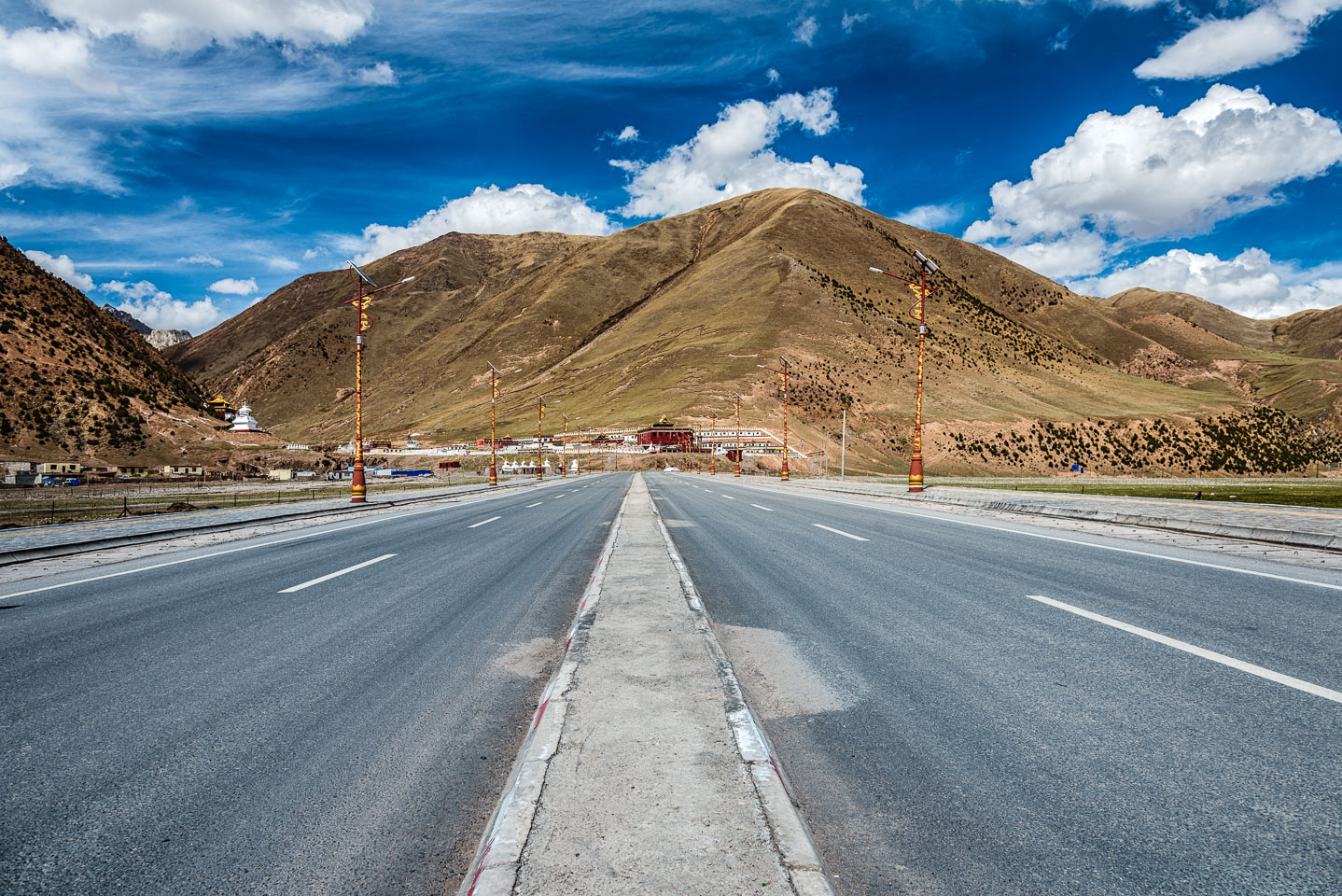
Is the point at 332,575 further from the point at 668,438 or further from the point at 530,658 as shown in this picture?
the point at 668,438

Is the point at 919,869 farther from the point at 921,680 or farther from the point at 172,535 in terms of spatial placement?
the point at 172,535

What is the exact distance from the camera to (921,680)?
475cm

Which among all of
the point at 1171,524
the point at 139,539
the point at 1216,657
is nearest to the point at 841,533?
the point at 1171,524

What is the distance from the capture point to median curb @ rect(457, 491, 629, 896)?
230 centimetres

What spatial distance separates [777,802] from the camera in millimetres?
Answer: 2791

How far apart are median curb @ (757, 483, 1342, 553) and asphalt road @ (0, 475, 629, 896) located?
478 inches

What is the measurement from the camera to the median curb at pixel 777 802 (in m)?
2.31

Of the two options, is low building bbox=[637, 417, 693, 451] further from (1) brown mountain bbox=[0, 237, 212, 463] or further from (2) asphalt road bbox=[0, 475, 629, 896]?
(2) asphalt road bbox=[0, 475, 629, 896]

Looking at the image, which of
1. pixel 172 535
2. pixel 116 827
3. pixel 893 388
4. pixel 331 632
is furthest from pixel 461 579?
pixel 893 388

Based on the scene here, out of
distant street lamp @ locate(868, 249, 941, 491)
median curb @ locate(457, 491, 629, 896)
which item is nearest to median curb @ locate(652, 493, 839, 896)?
median curb @ locate(457, 491, 629, 896)

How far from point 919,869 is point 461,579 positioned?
768 cm

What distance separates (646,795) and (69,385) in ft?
251

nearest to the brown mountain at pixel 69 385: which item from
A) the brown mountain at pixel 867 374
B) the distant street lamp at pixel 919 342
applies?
the distant street lamp at pixel 919 342

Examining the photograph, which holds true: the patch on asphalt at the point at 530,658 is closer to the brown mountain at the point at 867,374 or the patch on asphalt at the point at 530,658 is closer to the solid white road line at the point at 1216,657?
the solid white road line at the point at 1216,657
